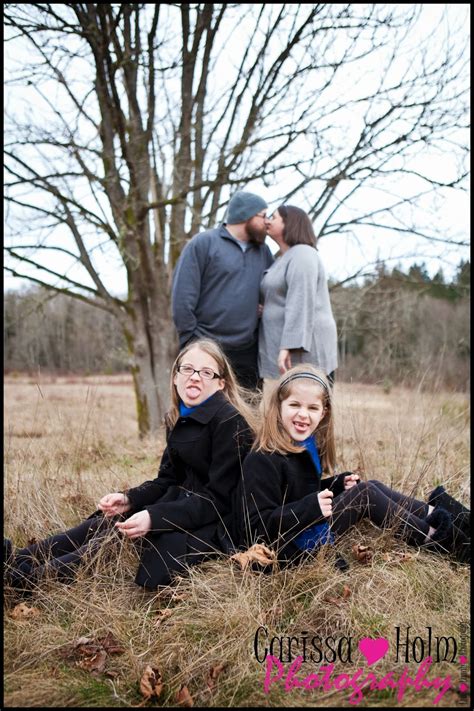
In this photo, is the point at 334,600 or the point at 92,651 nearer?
the point at 92,651

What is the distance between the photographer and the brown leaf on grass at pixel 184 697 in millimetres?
1828

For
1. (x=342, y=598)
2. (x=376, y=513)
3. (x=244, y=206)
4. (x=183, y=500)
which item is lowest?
(x=342, y=598)

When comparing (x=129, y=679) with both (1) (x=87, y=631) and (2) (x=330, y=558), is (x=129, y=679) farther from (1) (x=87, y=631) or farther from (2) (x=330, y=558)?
(2) (x=330, y=558)

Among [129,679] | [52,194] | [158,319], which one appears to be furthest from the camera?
[158,319]

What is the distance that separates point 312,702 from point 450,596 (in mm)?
936

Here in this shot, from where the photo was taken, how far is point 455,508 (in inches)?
114

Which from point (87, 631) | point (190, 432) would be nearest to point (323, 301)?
point (190, 432)

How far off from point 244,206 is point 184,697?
3.07m

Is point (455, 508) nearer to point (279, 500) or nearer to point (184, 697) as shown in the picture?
point (279, 500)

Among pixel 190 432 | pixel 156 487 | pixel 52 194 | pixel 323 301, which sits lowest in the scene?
pixel 156 487

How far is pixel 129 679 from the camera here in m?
1.95

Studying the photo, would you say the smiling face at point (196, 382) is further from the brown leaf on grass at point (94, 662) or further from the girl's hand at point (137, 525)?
the brown leaf on grass at point (94, 662)

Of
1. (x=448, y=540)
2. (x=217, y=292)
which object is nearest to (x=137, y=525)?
(x=448, y=540)

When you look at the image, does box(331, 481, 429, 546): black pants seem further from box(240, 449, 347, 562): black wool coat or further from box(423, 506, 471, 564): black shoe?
box(240, 449, 347, 562): black wool coat
